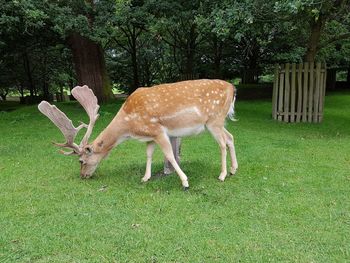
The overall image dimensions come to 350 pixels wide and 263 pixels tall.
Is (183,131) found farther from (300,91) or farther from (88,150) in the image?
(300,91)

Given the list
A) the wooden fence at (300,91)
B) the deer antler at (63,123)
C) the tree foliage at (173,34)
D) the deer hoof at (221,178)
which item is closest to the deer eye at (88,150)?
the deer antler at (63,123)

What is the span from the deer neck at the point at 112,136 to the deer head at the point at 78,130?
97 mm

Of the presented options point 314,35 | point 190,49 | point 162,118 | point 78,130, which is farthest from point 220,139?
point 190,49

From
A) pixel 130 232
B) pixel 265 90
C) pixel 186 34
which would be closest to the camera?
pixel 130 232

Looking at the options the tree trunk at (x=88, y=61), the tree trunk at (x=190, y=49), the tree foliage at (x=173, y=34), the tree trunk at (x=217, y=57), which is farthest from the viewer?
the tree trunk at (x=217, y=57)

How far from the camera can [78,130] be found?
6.70 metres

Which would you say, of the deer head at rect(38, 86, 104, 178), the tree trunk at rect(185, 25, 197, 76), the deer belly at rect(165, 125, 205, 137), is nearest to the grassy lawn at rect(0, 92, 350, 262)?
the deer head at rect(38, 86, 104, 178)

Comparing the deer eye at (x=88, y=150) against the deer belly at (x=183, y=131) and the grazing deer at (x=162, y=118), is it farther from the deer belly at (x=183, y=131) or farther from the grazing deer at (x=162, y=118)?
the deer belly at (x=183, y=131)

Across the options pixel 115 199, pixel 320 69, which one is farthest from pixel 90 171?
pixel 320 69

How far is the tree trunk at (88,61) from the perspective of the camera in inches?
595

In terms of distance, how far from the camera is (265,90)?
1980 centimetres

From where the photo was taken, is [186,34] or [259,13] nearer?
[259,13]

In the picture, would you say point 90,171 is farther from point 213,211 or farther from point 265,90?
point 265,90

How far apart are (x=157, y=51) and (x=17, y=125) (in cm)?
1561
